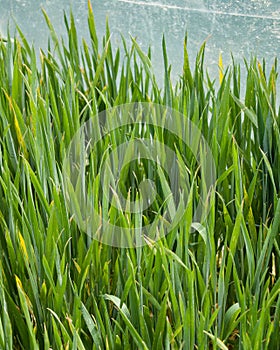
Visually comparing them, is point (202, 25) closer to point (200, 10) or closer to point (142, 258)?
point (200, 10)

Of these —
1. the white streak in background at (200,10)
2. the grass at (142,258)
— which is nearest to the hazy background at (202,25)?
the white streak in background at (200,10)

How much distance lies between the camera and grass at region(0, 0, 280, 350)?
55 cm

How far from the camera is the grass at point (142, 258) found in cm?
55

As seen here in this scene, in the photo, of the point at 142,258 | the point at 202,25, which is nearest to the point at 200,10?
the point at 202,25

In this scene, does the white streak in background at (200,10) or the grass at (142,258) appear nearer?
the grass at (142,258)

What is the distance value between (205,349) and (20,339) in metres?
0.17

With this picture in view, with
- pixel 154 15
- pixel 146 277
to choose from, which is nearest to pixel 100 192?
pixel 146 277

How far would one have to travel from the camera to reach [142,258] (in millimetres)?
626

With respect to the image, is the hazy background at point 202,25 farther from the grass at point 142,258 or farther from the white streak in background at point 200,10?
the grass at point 142,258

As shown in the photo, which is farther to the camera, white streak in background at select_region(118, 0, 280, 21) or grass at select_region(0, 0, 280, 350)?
white streak in background at select_region(118, 0, 280, 21)

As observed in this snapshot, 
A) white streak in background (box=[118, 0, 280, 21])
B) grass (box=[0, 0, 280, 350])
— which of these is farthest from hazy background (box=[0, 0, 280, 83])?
grass (box=[0, 0, 280, 350])

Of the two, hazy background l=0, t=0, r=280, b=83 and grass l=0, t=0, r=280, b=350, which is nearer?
grass l=0, t=0, r=280, b=350

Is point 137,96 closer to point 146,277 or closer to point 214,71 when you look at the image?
point 146,277

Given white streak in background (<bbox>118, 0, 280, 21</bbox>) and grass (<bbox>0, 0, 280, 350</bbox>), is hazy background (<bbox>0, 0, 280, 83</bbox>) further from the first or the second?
grass (<bbox>0, 0, 280, 350</bbox>)
